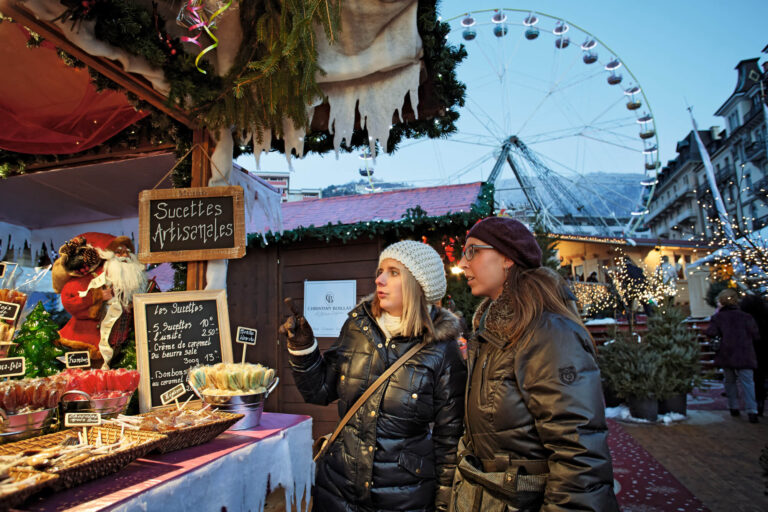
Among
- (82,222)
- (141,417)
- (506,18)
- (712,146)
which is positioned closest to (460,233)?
(141,417)

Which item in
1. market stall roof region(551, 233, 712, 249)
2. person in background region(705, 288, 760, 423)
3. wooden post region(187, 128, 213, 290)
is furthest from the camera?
market stall roof region(551, 233, 712, 249)

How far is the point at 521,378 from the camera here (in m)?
1.29

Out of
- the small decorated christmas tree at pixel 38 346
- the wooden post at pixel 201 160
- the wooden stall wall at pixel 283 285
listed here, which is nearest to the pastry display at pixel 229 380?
the wooden post at pixel 201 160

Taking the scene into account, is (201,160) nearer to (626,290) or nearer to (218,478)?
(218,478)

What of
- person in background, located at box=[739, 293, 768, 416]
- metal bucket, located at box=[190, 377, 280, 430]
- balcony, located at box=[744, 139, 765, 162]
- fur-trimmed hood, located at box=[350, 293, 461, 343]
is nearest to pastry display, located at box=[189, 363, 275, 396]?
metal bucket, located at box=[190, 377, 280, 430]

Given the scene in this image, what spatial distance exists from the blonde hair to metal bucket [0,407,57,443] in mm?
1222

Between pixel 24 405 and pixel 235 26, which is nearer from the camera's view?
pixel 24 405

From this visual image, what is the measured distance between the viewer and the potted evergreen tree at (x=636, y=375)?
19.5ft

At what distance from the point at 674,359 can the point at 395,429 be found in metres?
5.88

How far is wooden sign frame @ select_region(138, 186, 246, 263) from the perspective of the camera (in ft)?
8.02

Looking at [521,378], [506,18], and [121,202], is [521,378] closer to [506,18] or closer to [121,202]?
[121,202]

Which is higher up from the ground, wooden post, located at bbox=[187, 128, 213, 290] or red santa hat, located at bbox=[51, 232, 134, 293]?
wooden post, located at bbox=[187, 128, 213, 290]

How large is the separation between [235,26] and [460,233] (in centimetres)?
342

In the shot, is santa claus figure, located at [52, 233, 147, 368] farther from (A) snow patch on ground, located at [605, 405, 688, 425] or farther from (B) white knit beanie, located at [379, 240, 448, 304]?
(A) snow patch on ground, located at [605, 405, 688, 425]
